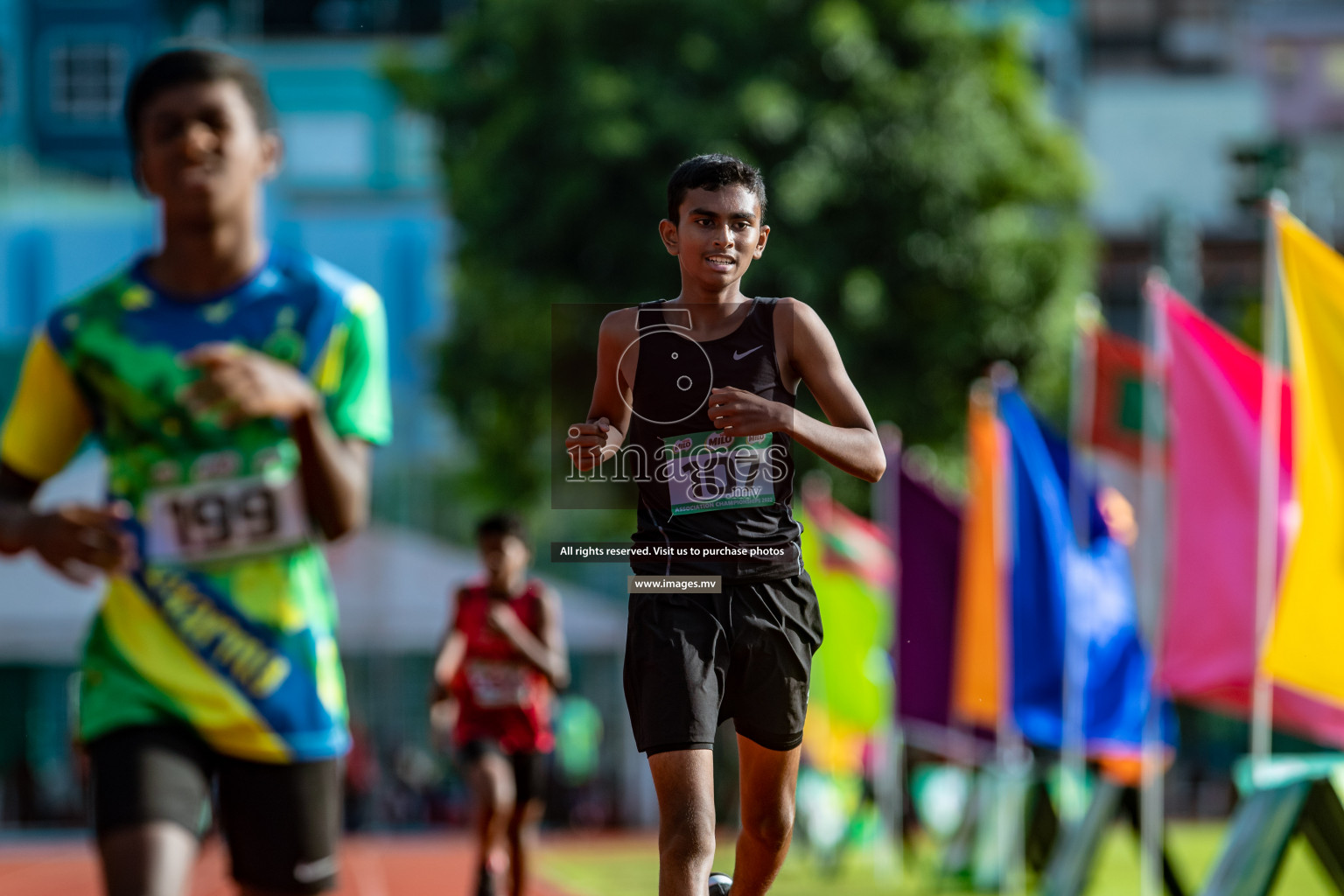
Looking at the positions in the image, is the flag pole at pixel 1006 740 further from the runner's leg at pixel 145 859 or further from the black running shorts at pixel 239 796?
the runner's leg at pixel 145 859

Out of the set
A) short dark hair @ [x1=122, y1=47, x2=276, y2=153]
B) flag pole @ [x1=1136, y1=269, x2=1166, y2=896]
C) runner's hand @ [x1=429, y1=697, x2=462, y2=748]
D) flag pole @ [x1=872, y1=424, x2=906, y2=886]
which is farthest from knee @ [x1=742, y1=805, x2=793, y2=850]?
flag pole @ [x1=872, y1=424, x2=906, y2=886]

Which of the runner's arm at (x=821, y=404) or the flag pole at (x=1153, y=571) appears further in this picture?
the flag pole at (x=1153, y=571)

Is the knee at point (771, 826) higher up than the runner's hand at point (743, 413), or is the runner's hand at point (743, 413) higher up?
the runner's hand at point (743, 413)

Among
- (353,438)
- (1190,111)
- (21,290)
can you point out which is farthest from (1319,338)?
(1190,111)

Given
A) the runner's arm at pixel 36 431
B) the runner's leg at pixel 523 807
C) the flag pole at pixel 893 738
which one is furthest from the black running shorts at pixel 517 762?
the runner's arm at pixel 36 431

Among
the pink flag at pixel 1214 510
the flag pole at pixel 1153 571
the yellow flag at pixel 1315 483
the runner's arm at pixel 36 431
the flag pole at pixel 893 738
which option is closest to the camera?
the runner's arm at pixel 36 431

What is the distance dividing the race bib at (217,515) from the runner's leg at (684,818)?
0.92 metres

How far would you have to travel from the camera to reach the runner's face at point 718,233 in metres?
3.42

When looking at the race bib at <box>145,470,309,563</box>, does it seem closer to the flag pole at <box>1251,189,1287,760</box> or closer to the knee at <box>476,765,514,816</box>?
the flag pole at <box>1251,189,1287,760</box>

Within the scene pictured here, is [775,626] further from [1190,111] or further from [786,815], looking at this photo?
[1190,111]

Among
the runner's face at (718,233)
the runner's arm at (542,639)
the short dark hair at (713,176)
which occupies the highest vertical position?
the short dark hair at (713,176)

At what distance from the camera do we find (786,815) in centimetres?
365

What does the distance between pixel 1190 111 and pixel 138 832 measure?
158ft

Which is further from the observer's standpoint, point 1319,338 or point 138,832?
point 1319,338
